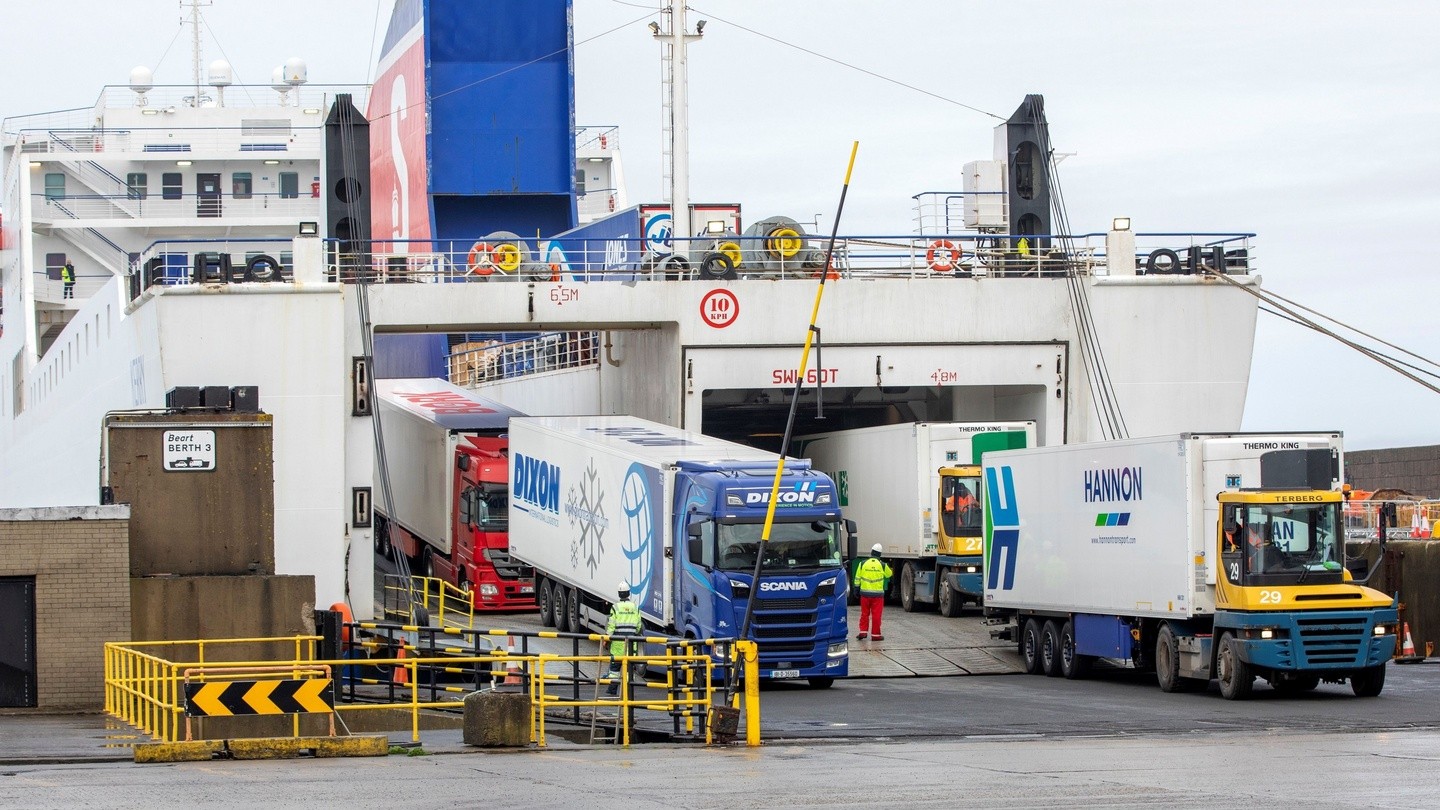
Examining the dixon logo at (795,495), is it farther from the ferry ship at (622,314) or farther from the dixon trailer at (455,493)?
the dixon trailer at (455,493)

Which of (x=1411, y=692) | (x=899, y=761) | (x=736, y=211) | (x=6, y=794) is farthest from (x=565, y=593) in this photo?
(x=6, y=794)

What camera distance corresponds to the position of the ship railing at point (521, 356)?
4447 centimetres

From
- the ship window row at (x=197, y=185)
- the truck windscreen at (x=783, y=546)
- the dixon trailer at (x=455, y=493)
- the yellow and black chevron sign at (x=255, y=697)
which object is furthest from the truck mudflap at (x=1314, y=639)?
the ship window row at (x=197, y=185)

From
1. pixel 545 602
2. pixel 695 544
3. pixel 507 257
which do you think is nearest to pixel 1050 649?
pixel 695 544

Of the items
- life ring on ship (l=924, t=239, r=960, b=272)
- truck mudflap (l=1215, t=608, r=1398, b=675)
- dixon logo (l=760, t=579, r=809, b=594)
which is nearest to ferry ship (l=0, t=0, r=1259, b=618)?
life ring on ship (l=924, t=239, r=960, b=272)

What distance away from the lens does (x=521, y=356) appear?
50.9 m

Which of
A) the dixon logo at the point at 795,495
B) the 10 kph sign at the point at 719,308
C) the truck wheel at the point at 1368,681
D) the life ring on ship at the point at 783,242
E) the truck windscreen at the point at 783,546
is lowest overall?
the truck wheel at the point at 1368,681

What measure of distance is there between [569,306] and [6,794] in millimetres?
22157

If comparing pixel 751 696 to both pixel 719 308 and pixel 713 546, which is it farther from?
pixel 719 308

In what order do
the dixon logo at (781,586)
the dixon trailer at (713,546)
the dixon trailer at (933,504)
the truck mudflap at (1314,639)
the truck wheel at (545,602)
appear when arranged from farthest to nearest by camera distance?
1. the dixon trailer at (933,504)
2. the truck wheel at (545,602)
3. the dixon trailer at (713,546)
4. the dixon logo at (781,586)
5. the truck mudflap at (1314,639)

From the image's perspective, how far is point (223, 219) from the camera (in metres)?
54.1

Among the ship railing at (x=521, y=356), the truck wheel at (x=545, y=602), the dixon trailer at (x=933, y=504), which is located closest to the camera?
the truck wheel at (x=545, y=602)

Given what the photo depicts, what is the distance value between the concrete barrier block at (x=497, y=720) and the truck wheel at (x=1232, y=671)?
9283mm

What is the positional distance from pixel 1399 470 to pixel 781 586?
3640 centimetres
